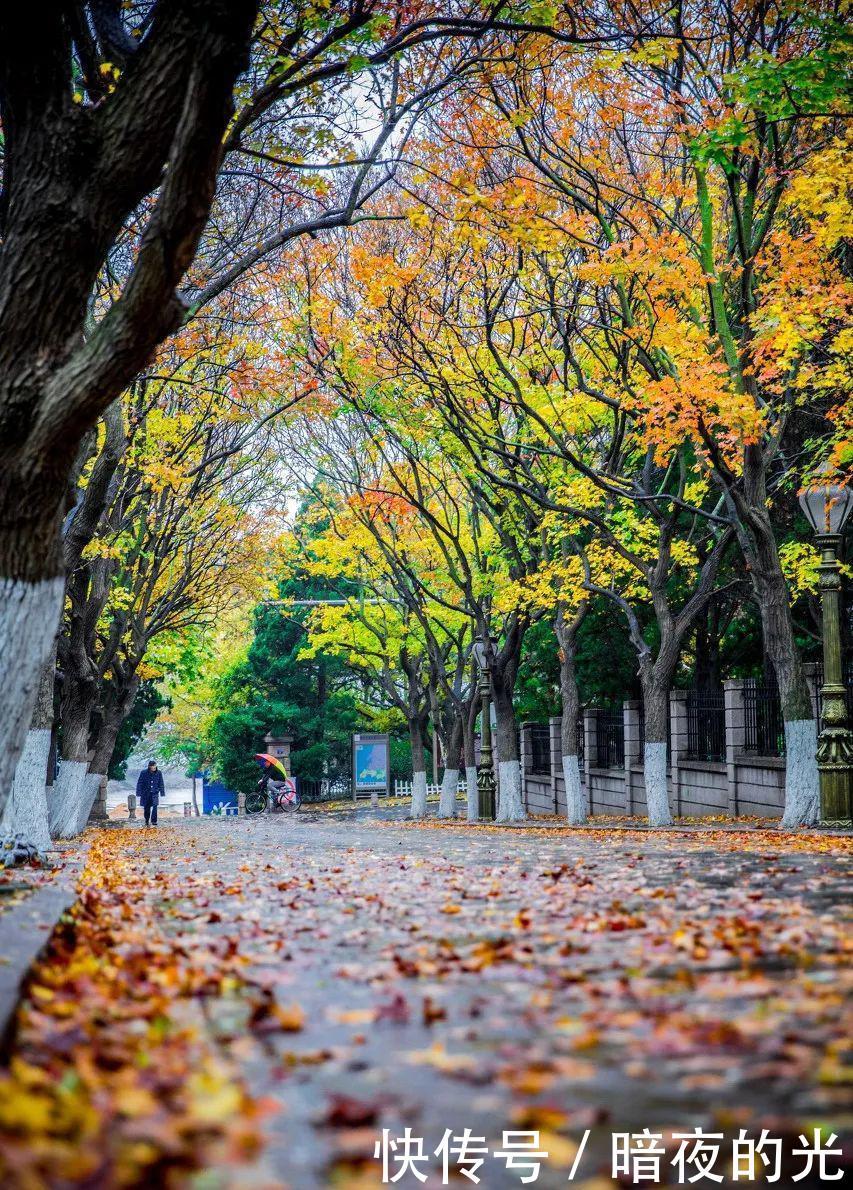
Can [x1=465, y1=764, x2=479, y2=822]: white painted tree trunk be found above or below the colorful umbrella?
below

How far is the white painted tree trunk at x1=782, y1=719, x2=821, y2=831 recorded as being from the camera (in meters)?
15.7

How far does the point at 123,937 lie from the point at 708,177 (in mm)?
14763

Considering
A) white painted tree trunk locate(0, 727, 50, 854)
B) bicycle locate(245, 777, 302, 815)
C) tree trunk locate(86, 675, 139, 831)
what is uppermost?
tree trunk locate(86, 675, 139, 831)

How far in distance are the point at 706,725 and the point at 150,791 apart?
17698 mm

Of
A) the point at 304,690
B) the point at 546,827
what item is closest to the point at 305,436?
the point at 546,827

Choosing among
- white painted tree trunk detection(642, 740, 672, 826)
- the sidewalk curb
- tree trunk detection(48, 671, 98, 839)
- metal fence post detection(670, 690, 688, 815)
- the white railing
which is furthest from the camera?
the white railing

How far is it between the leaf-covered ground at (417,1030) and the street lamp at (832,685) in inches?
263

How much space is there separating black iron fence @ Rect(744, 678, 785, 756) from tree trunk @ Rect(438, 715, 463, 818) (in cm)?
918

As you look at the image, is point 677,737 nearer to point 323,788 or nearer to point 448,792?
point 448,792

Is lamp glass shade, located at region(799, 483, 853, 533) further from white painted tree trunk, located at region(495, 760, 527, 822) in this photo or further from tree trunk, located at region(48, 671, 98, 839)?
tree trunk, located at region(48, 671, 98, 839)

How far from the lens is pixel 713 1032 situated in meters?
3.93

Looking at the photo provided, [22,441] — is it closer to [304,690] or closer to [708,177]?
[708,177]

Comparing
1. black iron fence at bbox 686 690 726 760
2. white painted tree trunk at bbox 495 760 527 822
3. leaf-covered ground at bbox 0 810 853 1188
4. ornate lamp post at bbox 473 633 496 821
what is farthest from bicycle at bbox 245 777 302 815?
leaf-covered ground at bbox 0 810 853 1188

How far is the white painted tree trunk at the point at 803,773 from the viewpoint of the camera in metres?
15.7
